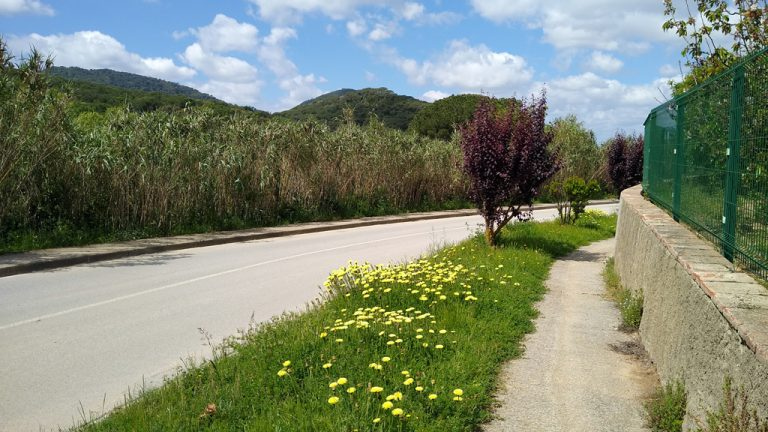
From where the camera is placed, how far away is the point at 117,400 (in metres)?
5.36

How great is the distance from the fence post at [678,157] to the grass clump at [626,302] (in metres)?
1.20

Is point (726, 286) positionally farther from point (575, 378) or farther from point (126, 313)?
point (126, 313)

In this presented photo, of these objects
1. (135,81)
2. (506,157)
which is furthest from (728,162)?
(135,81)

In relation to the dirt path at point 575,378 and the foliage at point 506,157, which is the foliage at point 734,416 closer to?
the dirt path at point 575,378

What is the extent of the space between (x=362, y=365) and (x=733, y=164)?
3.38m

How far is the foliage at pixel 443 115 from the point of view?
3413 inches

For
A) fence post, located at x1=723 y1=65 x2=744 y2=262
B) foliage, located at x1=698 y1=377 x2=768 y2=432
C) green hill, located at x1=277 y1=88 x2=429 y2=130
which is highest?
green hill, located at x1=277 y1=88 x2=429 y2=130

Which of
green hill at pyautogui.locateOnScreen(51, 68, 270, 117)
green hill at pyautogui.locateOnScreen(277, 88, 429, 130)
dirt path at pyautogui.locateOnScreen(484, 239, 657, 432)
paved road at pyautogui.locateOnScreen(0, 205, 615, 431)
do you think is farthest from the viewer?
green hill at pyautogui.locateOnScreen(277, 88, 429, 130)

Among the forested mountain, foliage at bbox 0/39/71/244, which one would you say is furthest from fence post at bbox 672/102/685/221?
the forested mountain

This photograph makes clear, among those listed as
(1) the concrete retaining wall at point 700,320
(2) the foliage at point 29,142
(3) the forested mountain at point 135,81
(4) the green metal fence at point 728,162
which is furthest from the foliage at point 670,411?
(3) the forested mountain at point 135,81

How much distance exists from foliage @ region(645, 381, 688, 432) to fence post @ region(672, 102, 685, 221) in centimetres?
355

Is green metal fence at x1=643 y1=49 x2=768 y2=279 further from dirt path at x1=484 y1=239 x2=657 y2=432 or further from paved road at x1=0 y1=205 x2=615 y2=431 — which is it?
paved road at x1=0 y1=205 x2=615 y2=431

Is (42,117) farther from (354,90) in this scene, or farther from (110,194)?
(354,90)

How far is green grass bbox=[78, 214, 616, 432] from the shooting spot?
4383 mm
